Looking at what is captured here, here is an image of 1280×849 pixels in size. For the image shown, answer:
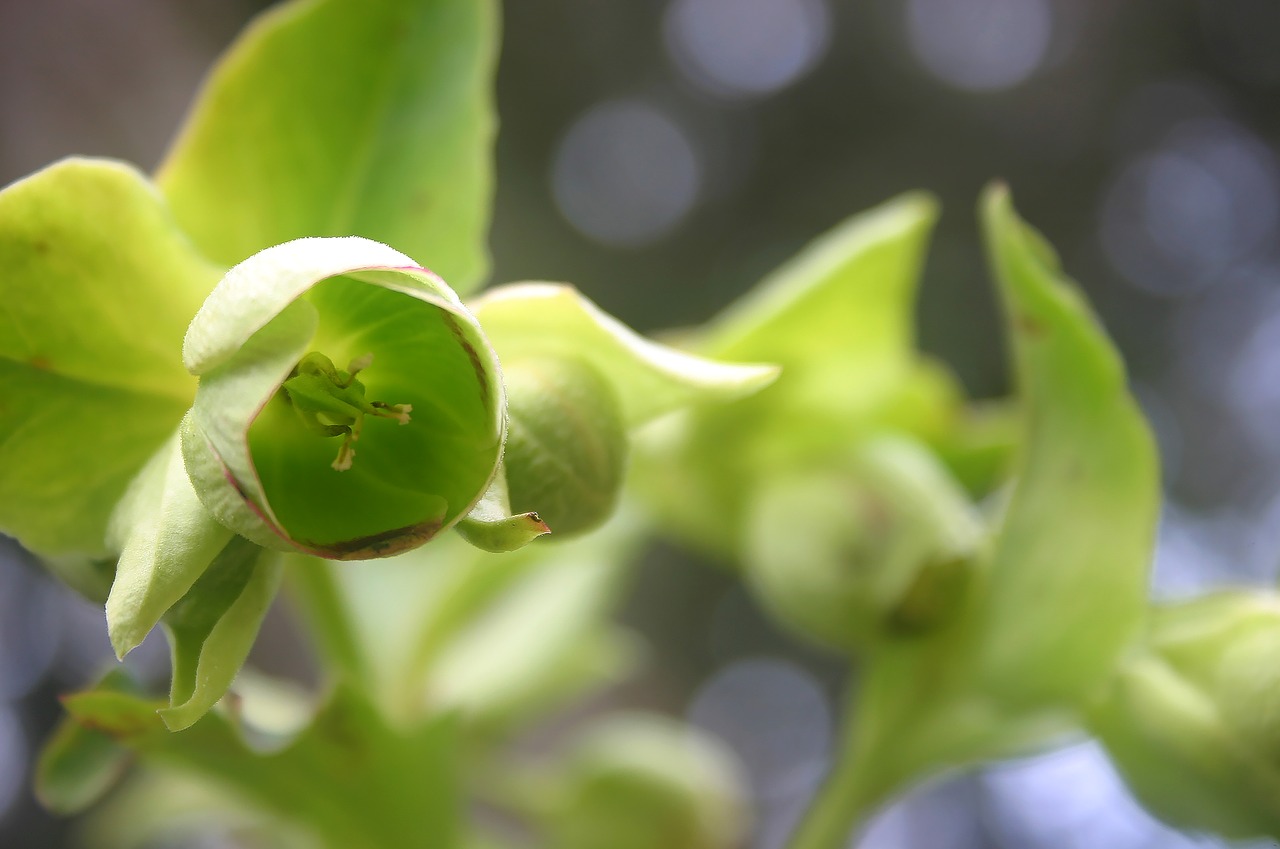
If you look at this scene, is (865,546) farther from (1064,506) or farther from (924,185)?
(924,185)

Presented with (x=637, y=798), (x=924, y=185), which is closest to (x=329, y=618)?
(x=637, y=798)

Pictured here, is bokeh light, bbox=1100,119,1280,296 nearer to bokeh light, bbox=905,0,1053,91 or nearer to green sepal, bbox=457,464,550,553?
bokeh light, bbox=905,0,1053,91

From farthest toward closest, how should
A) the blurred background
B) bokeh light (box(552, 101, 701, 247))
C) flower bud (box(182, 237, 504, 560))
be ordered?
bokeh light (box(552, 101, 701, 247))
the blurred background
flower bud (box(182, 237, 504, 560))

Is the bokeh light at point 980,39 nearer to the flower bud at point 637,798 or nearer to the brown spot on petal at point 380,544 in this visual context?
the flower bud at point 637,798

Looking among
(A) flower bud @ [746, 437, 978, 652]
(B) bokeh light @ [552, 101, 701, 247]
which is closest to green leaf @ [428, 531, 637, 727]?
(A) flower bud @ [746, 437, 978, 652]

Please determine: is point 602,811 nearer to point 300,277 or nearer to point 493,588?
point 493,588

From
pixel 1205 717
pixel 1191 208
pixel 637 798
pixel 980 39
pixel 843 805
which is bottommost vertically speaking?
pixel 1191 208
